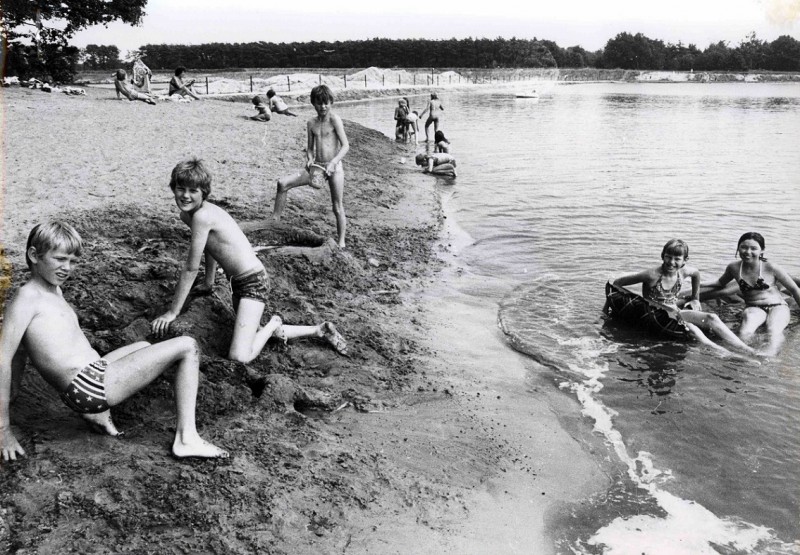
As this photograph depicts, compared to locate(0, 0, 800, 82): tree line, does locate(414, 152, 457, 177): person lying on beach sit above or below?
below

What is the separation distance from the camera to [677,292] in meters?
8.03

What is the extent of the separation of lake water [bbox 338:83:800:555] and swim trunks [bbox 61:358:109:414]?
117 inches

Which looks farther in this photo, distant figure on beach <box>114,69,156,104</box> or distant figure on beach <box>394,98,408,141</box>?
distant figure on beach <box>394,98,408,141</box>

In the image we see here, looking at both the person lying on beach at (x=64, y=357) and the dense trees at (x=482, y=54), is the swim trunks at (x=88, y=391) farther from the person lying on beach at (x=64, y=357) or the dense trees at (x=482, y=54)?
the dense trees at (x=482, y=54)

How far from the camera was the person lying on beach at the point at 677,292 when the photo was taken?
7547mm

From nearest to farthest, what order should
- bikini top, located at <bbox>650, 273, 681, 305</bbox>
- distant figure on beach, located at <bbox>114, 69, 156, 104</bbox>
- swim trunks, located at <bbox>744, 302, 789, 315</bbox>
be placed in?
bikini top, located at <bbox>650, 273, 681, 305</bbox>
swim trunks, located at <bbox>744, 302, 789, 315</bbox>
distant figure on beach, located at <bbox>114, 69, 156, 104</bbox>

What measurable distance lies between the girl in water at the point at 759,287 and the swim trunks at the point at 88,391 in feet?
23.4

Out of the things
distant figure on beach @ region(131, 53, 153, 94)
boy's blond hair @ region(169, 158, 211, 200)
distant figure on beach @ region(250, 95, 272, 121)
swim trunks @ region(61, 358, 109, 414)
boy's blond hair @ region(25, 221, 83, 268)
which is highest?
distant figure on beach @ region(131, 53, 153, 94)

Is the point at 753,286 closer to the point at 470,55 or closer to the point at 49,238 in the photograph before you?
the point at 49,238

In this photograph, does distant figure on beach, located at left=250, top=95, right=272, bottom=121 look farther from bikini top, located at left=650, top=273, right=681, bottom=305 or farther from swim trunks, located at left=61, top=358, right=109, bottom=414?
swim trunks, located at left=61, top=358, right=109, bottom=414

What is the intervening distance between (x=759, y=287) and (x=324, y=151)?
5843mm

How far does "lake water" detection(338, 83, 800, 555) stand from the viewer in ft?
14.9

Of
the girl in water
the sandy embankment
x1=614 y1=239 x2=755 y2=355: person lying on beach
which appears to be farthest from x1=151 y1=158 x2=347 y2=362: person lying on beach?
the girl in water

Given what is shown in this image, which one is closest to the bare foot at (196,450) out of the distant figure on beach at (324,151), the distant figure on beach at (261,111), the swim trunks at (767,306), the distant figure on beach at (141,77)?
the distant figure on beach at (324,151)
